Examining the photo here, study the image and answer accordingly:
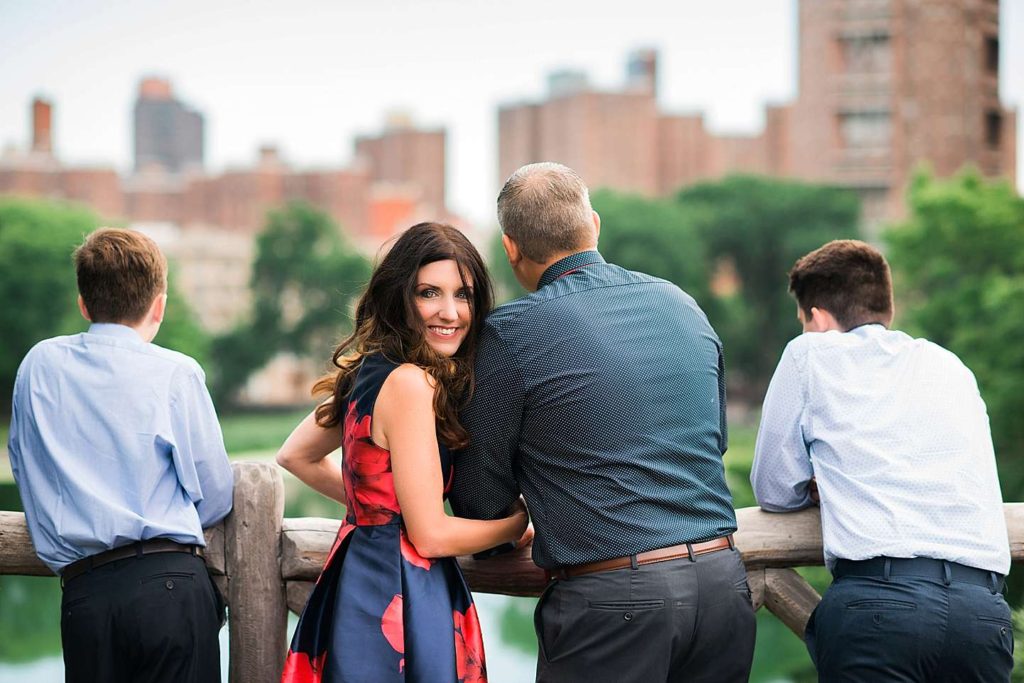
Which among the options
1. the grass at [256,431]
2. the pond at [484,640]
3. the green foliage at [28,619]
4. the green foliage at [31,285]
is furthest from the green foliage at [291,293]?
the pond at [484,640]

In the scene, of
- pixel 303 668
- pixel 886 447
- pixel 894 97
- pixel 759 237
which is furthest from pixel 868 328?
pixel 894 97

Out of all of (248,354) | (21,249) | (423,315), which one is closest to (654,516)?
(423,315)

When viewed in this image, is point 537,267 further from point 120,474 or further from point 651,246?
point 651,246

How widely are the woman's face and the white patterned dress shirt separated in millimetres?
934

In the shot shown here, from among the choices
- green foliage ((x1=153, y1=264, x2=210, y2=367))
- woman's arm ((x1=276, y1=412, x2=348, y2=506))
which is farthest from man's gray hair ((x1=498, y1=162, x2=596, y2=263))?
green foliage ((x1=153, y1=264, x2=210, y2=367))

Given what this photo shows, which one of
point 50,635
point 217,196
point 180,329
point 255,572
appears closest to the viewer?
point 255,572

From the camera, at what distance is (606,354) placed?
112 inches

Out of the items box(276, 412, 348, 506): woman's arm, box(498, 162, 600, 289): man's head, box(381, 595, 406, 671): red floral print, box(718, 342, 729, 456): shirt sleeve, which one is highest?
box(498, 162, 600, 289): man's head

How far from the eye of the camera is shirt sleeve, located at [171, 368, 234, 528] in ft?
10.8

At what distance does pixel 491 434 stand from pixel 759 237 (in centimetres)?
4226

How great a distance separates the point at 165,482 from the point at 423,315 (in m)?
0.86

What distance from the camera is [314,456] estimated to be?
3.38m

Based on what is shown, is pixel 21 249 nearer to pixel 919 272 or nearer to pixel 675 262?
pixel 675 262

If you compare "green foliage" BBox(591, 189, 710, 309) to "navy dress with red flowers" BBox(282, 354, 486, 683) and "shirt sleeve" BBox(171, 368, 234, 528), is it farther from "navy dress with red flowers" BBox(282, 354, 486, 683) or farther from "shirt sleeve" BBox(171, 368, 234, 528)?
"navy dress with red flowers" BBox(282, 354, 486, 683)
